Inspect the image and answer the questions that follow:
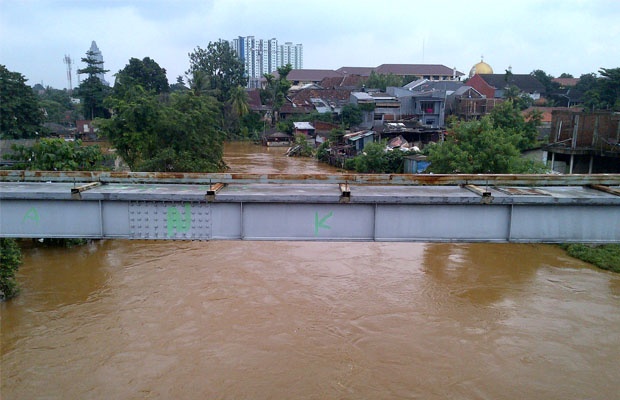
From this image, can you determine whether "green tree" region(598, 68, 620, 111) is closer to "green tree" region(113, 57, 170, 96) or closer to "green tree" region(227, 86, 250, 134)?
"green tree" region(227, 86, 250, 134)

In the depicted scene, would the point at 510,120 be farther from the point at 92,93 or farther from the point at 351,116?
the point at 92,93

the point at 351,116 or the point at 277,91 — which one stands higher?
the point at 277,91

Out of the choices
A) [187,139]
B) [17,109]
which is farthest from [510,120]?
[17,109]

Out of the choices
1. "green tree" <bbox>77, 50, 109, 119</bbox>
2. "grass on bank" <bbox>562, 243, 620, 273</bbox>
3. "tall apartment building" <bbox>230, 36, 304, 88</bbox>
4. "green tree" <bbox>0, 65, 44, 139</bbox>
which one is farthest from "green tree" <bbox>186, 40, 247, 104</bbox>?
"tall apartment building" <bbox>230, 36, 304, 88</bbox>

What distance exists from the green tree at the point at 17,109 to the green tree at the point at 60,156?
16.5 metres

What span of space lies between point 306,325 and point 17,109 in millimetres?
30847

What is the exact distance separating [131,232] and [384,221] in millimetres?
3621

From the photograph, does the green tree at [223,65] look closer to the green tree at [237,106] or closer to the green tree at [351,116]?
the green tree at [237,106]

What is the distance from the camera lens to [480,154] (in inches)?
804

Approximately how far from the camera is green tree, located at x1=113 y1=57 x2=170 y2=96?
52431 millimetres

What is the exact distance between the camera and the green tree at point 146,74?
5243 centimetres

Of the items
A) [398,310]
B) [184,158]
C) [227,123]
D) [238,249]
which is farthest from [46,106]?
[398,310]

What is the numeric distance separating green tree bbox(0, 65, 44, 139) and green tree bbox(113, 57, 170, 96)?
14.3 meters

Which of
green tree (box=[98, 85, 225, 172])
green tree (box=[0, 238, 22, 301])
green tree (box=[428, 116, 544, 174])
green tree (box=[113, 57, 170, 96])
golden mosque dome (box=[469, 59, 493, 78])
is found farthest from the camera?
golden mosque dome (box=[469, 59, 493, 78])
